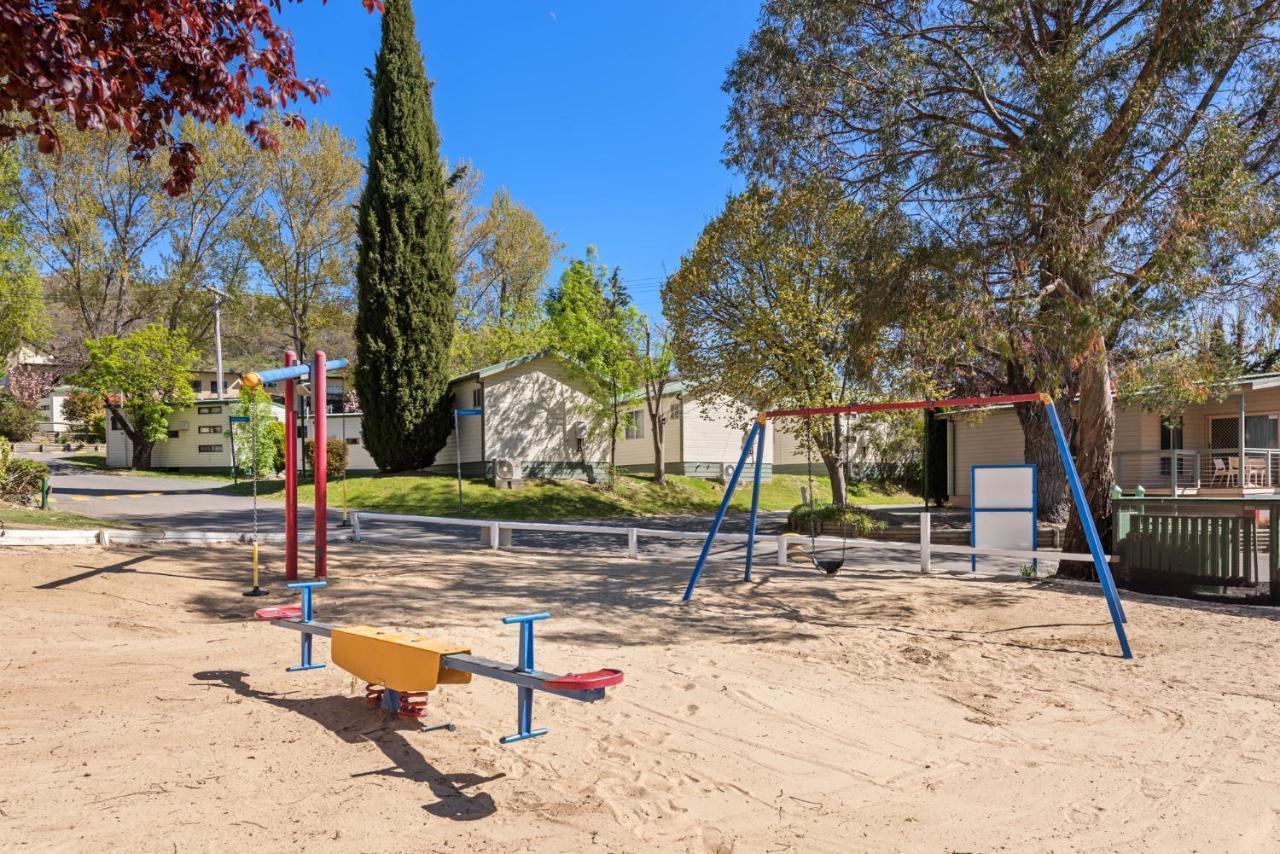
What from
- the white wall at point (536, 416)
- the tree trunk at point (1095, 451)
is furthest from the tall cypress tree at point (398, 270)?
the tree trunk at point (1095, 451)

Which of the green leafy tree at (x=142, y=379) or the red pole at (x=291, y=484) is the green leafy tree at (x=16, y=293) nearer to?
the green leafy tree at (x=142, y=379)

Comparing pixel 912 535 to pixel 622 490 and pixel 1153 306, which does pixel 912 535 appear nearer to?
pixel 1153 306

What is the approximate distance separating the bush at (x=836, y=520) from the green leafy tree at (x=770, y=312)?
1.67 meters

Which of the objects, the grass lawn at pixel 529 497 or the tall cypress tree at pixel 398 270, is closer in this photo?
the grass lawn at pixel 529 497

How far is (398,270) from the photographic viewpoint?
30312 mm

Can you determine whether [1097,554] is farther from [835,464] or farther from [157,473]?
[157,473]

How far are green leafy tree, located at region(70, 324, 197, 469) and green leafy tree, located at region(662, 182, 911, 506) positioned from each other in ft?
79.2

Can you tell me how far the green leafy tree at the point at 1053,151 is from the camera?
38.2ft

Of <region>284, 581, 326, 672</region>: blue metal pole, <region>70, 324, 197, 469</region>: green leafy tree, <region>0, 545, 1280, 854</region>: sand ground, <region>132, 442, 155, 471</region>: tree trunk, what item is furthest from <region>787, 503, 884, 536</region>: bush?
<region>132, 442, 155, 471</region>: tree trunk

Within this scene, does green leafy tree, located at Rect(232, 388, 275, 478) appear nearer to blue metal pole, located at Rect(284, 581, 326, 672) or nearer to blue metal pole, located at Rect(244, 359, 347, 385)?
blue metal pole, located at Rect(244, 359, 347, 385)

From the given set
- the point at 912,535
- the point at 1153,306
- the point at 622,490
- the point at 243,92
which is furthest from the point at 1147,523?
the point at 622,490

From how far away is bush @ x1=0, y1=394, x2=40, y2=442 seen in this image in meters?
42.7

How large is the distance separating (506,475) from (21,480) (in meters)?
14.6

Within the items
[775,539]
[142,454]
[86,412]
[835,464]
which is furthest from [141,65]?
[86,412]
